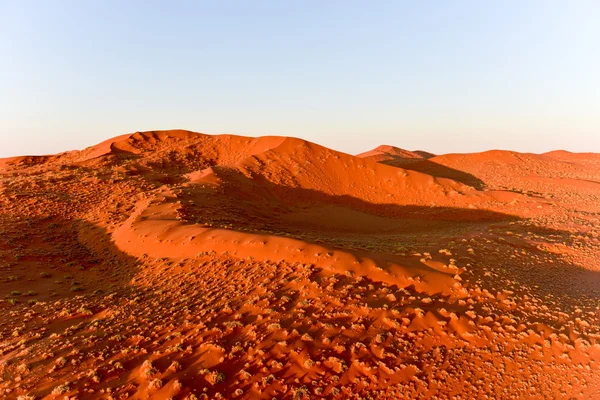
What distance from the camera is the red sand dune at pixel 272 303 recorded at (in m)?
5.32

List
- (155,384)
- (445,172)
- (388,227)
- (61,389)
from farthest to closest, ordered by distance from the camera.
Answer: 1. (445,172)
2. (388,227)
3. (155,384)
4. (61,389)

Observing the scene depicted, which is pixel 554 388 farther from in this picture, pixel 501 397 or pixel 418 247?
pixel 418 247

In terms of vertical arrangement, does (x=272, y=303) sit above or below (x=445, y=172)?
below

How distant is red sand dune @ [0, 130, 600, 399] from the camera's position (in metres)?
5.32

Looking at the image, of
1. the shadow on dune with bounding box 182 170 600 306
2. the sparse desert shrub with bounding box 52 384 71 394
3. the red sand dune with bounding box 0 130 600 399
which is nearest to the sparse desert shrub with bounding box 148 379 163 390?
the red sand dune with bounding box 0 130 600 399

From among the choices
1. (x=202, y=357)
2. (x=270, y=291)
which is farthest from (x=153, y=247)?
(x=202, y=357)

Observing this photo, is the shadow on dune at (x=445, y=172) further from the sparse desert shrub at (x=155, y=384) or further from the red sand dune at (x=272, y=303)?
the sparse desert shrub at (x=155, y=384)

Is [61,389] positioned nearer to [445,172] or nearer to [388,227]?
[388,227]

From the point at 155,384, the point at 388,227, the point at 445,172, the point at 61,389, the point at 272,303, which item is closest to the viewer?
the point at 61,389

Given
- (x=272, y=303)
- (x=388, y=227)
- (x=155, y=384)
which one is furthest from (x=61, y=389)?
(x=388, y=227)

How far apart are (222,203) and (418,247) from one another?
952 cm

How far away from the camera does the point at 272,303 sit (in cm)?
Result: 713

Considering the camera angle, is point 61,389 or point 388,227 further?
point 388,227

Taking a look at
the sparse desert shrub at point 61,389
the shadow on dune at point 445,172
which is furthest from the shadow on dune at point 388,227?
the shadow on dune at point 445,172
